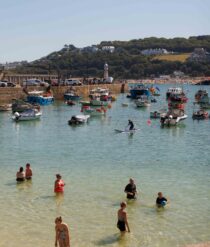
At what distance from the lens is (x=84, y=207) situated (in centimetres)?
2188

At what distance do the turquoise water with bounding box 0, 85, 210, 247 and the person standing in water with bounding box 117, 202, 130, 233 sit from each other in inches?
12.5

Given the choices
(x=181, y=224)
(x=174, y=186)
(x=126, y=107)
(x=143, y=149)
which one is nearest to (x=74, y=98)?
(x=126, y=107)

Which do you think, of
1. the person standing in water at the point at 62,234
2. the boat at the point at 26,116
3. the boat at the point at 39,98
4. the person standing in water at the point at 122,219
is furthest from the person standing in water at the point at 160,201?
the boat at the point at 39,98

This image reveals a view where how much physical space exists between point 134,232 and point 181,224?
206cm

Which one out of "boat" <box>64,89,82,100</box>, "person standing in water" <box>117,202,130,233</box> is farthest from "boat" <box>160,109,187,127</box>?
"boat" <box>64,89,82,100</box>

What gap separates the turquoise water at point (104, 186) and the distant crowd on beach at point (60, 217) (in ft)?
1.20

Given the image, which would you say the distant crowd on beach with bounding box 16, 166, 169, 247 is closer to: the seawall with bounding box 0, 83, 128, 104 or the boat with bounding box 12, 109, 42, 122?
the boat with bounding box 12, 109, 42, 122

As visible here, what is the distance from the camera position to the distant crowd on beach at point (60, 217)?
1488cm

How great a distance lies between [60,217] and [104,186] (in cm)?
991

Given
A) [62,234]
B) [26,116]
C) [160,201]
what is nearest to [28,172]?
[160,201]

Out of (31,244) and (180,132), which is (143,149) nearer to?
(180,132)

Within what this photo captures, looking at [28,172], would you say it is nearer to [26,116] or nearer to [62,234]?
[62,234]

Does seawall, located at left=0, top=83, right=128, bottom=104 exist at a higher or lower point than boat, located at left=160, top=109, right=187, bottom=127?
higher

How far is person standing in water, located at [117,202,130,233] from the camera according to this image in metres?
18.4
